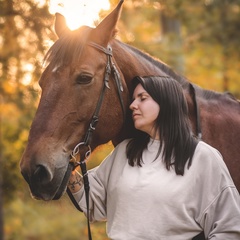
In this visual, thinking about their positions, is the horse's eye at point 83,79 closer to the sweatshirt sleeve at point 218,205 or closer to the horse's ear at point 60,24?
the horse's ear at point 60,24

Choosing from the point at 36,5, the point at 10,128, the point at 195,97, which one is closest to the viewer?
the point at 195,97

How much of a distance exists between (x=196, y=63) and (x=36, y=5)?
879 cm

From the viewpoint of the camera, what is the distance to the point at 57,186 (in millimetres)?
3252

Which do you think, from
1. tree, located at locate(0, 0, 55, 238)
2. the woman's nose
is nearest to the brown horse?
the woman's nose

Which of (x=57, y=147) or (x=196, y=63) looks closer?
(x=57, y=147)

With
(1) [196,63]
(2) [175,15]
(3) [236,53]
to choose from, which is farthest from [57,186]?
(1) [196,63]

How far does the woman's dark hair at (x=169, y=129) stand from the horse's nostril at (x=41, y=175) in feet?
1.79

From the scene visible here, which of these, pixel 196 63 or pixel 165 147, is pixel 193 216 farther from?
pixel 196 63

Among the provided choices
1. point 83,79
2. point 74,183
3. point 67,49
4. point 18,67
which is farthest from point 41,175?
point 18,67

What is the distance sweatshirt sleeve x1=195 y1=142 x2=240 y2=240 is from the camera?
3.16 metres

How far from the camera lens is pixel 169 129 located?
135 inches

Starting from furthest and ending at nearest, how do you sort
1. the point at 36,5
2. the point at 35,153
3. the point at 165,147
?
1. the point at 36,5
2. the point at 165,147
3. the point at 35,153

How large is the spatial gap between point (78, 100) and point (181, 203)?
2.90 feet

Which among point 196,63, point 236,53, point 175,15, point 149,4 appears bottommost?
point 196,63
